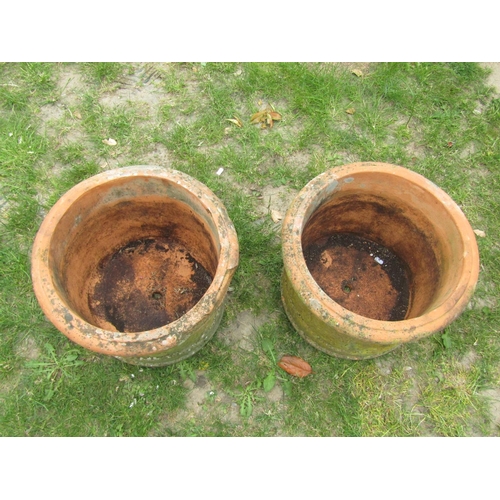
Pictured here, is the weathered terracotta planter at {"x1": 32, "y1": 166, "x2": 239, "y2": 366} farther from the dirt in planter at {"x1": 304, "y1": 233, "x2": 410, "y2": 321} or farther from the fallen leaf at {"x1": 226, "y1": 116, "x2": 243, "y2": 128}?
the fallen leaf at {"x1": 226, "y1": 116, "x2": 243, "y2": 128}

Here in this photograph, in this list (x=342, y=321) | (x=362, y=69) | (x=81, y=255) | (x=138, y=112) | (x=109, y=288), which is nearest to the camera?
(x=342, y=321)

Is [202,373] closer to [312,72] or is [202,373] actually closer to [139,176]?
[139,176]

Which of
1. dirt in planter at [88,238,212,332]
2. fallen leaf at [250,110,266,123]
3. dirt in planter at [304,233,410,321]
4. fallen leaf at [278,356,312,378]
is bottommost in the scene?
fallen leaf at [278,356,312,378]

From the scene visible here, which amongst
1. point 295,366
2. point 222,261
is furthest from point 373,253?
point 222,261

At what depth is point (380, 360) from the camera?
2.76 meters

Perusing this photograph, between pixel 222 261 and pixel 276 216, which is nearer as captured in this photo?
pixel 222 261

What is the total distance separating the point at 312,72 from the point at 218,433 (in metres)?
2.95

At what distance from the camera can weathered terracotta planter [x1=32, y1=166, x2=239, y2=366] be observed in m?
1.92

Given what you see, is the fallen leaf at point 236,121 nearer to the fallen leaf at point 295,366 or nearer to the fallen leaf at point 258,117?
the fallen leaf at point 258,117

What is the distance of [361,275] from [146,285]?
4.73 feet

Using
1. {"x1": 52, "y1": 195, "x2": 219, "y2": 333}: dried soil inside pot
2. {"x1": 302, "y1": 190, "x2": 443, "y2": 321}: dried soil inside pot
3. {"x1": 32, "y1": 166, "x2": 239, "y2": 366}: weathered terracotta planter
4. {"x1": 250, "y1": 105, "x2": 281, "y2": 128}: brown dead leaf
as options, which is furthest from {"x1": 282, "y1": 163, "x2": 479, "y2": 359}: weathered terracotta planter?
{"x1": 250, "y1": 105, "x2": 281, "y2": 128}: brown dead leaf

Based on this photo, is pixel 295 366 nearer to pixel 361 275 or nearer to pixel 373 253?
pixel 361 275

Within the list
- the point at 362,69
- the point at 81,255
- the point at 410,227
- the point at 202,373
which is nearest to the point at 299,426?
the point at 202,373

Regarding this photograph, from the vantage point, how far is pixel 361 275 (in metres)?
2.78
